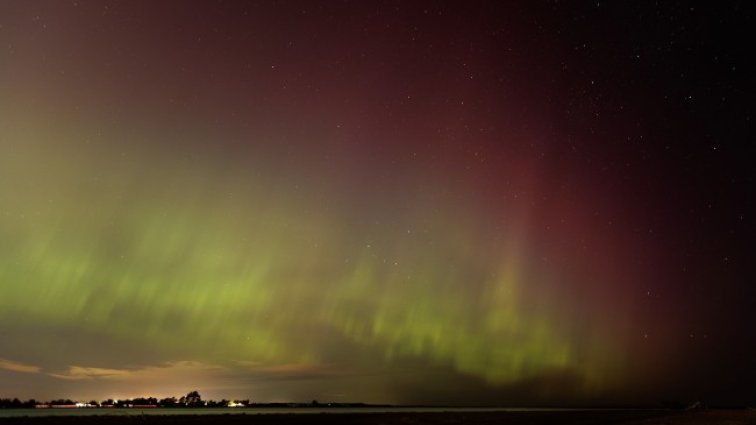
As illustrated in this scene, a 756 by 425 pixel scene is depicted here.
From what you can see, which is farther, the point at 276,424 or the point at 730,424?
the point at 276,424

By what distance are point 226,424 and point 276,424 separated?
5.90 metres

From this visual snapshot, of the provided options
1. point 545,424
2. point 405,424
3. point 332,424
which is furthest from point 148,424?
point 545,424

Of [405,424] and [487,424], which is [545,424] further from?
[405,424]

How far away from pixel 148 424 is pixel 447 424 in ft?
121

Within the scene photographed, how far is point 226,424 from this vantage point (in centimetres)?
7231

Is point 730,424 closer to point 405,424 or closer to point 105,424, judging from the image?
point 405,424

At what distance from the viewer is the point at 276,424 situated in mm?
73938

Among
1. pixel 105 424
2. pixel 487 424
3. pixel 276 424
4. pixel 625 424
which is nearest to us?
pixel 625 424

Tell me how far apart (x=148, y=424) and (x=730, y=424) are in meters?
67.1

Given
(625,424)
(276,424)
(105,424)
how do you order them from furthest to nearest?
1. (105,424)
2. (276,424)
3. (625,424)

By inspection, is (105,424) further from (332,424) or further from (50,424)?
(332,424)

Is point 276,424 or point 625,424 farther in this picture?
point 276,424

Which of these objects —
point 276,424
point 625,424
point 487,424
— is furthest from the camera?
point 276,424

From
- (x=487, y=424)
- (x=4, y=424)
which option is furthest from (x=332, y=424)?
(x=4, y=424)
